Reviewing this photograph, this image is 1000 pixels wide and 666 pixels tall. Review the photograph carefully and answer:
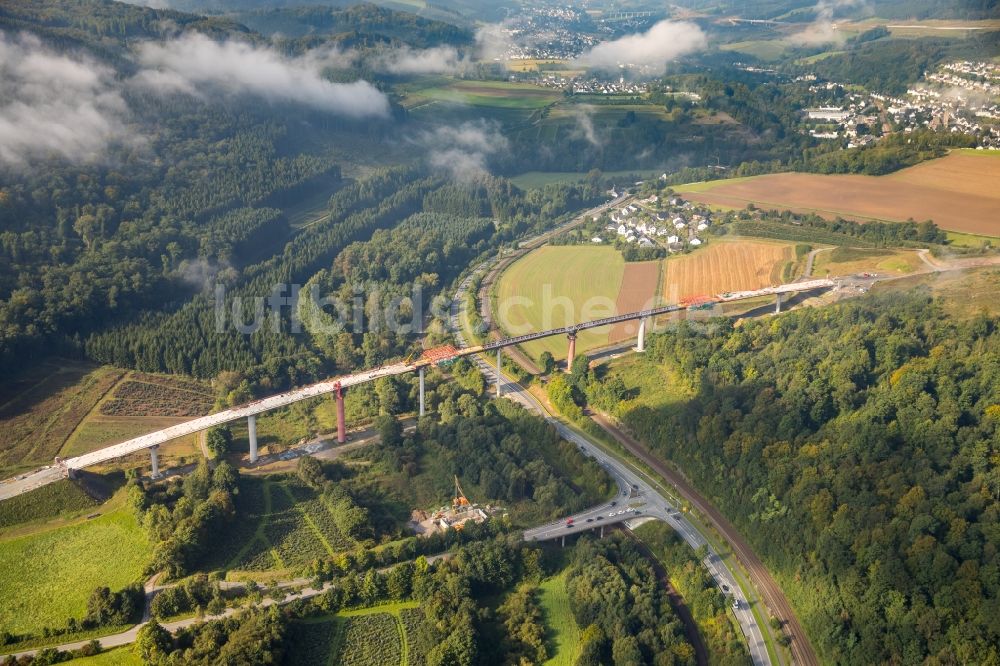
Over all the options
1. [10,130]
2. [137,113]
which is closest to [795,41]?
[137,113]

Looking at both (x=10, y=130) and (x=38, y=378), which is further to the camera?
(x=10, y=130)

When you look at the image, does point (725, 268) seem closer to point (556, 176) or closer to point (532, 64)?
point (556, 176)

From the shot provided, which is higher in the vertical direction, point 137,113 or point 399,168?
point 137,113

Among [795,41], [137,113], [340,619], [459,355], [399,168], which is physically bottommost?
[340,619]

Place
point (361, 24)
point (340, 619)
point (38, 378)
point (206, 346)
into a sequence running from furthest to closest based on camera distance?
point (361, 24)
point (206, 346)
point (38, 378)
point (340, 619)

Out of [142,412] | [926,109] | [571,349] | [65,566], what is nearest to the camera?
[65,566]

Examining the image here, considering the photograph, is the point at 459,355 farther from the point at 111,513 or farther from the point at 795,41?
the point at 795,41

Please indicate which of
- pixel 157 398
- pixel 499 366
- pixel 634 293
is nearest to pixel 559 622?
pixel 499 366

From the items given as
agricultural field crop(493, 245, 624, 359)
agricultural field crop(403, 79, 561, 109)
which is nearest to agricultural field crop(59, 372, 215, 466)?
agricultural field crop(493, 245, 624, 359)
